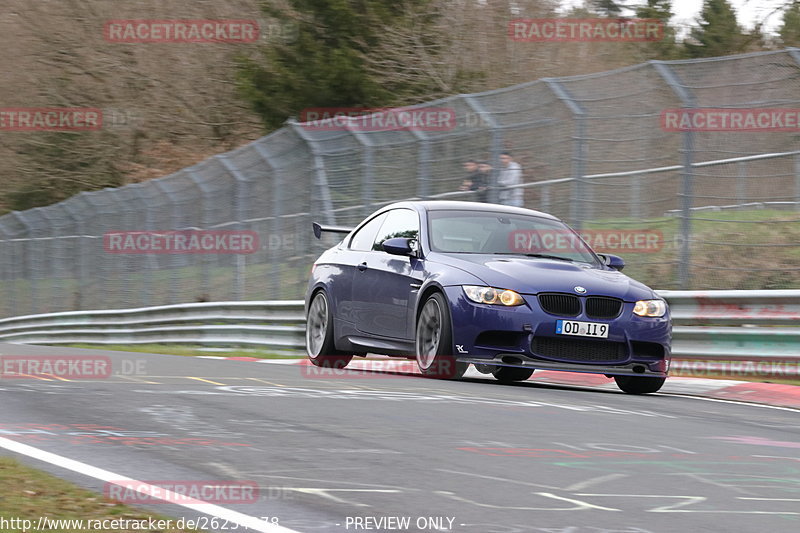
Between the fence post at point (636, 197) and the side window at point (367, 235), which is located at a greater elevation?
the fence post at point (636, 197)

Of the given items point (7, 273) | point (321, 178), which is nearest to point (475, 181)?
point (321, 178)

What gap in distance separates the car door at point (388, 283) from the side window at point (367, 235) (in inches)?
4.8

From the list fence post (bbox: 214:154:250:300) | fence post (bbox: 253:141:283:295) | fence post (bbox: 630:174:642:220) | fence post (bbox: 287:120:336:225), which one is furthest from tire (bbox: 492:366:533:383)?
fence post (bbox: 214:154:250:300)

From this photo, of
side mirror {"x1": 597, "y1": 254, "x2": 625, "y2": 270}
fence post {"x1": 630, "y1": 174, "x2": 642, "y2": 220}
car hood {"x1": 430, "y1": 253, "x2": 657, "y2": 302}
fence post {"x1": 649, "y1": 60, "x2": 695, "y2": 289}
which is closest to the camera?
car hood {"x1": 430, "y1": 253, "x2": 657, "y2": 302}

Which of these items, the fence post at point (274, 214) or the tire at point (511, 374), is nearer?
the tire at point (511, 374)

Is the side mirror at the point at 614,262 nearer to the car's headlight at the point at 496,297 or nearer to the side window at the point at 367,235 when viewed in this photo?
the car's headlight at the point at 496,297

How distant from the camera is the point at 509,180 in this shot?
14594 millimetres

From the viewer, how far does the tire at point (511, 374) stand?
11.5 m

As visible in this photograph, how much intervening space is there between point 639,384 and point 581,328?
3.01 ft

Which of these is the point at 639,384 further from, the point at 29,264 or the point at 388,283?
the point at 29,264

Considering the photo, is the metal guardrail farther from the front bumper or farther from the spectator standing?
the spectator standing

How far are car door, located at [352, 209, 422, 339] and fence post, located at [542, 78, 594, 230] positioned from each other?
2.49 m

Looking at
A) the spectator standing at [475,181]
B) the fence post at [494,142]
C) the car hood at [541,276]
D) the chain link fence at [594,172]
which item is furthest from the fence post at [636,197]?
the car hood at [541,276]

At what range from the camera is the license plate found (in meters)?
9.66
